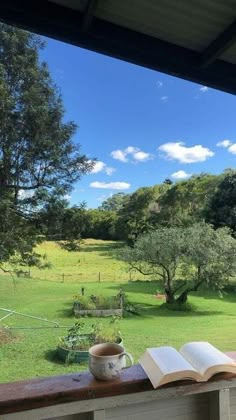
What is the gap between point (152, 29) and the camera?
91 cm

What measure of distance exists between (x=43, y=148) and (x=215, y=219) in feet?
19.3

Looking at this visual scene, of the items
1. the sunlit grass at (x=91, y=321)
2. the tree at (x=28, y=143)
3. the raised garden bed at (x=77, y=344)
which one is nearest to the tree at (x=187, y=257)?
the sunlit grass at (x=91, y=321)

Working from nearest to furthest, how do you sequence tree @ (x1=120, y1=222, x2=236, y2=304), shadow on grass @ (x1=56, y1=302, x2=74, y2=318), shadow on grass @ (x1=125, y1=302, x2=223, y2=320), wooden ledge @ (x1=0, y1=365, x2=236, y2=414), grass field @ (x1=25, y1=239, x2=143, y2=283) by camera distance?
wooden ledge @ (x1=0, y1=365, x2=236, y2=414)
shadow on grass @ (x1=56, y1=302, x2=74, y2=318)
shadow on grass @ (x1=125, y1=302, x2=223, y2=320)
tree @ (x1=120, y1=222, x2=236, y2=304)
grass field @ (x1=25, y1=239, x2=143, y2=283)

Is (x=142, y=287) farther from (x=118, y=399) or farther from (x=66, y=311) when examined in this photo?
(x=118, y=399)

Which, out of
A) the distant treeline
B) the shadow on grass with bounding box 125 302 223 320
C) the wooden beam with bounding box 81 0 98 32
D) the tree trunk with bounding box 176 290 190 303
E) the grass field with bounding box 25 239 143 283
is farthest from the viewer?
the distant treeline

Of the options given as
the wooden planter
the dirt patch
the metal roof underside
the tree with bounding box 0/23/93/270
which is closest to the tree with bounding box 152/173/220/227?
the wooden planter

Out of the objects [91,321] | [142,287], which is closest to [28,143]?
[91,321]

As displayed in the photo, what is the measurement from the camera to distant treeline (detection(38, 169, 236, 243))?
29.9ft

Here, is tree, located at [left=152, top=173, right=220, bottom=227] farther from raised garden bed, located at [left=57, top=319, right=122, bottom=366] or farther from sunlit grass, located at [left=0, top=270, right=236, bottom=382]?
raised garden bed, located at [left=57, top=319, right=122, bottom=366]

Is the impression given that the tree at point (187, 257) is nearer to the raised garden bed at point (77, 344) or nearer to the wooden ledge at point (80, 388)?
the raised garden bed at point (77, 344)

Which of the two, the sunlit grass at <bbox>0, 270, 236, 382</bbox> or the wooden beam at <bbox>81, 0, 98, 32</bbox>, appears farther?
the sunlit grass at <bbox>0, 270, 236, 382</bbox>

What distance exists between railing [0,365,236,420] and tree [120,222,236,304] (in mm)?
6605

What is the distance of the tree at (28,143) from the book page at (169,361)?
472 centimetres

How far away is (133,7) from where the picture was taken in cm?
84
